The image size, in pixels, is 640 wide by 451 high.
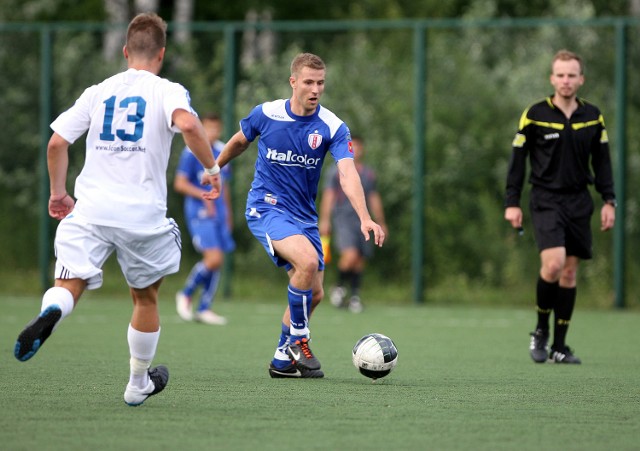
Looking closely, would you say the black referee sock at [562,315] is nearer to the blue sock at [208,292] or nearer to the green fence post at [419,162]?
the blue sock at [208,292]

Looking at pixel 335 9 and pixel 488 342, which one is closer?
pixel 488 342

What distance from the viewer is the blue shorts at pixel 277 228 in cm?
808

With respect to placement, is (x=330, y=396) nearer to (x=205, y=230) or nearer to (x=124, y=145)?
(x=124, y=145)

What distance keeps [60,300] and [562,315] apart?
464 centimetres

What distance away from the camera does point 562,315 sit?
372 inches

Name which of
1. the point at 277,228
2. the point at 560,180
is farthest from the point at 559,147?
the point at 277,228

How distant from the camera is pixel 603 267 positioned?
50.3 ft

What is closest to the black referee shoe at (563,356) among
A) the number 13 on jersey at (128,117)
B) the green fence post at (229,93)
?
the number 13 on jersey at (128,117)

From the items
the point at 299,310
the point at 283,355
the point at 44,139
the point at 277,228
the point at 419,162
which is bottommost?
the point at 283,355

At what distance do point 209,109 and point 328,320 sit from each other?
4340 mm

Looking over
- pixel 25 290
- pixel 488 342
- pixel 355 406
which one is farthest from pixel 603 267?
pixel 355 406

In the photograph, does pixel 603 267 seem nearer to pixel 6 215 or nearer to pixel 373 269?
pixel 373 269

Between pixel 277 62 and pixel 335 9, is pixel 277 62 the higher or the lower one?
the lower one

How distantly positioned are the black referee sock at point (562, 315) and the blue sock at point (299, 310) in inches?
89.0
